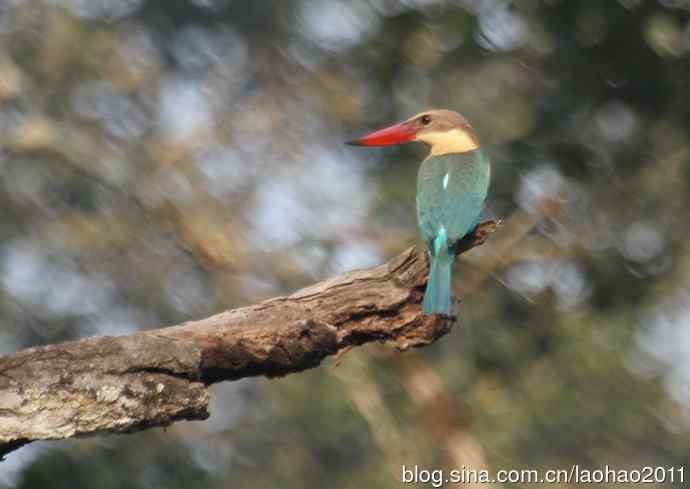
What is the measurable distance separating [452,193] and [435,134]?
907mm

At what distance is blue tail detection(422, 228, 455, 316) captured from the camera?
163 inches

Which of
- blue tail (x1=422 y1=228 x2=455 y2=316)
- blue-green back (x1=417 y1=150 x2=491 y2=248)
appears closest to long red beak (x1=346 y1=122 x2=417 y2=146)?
blue-green back (x1=417 y1=150 x2=491 y2=248)

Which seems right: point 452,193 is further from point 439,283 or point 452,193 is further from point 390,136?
point 439,283

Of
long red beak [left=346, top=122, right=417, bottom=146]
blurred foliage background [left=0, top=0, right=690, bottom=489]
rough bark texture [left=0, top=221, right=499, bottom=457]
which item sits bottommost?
blurred foliage background [left=0, top=0, right=690, bottom=489]

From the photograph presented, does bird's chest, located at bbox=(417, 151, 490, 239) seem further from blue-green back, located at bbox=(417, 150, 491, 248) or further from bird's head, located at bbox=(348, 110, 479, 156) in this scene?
bird's head, located at bbox=(348, 110, 479, 156)

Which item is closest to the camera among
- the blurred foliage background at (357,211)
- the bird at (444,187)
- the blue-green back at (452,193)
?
the bird at (444,187)

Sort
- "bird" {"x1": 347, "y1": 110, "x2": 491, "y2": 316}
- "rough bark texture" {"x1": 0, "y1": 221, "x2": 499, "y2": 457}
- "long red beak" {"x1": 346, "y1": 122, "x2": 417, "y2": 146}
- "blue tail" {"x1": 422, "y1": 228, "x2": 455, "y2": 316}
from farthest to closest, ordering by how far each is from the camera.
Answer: "long red beak" {"x1": 346, "y1": 122, "x2": 417, "y2": 146} → "bird" {"x1": 347, "y1": 110, "x2": 491, "y2": 316} → "blue tail" {"x1": 422, "y1": 228, "x2": 455, "y2": 316} → "rough bark texture" {"x1": 0, "y1": 221, "x2": 499, "y2": 457}

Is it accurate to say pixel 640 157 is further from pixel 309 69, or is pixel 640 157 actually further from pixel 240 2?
pixel 240 2

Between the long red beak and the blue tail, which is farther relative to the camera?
the long red beak

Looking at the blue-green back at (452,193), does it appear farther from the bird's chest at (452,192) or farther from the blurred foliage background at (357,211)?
the blurred foliage background at (357,211)

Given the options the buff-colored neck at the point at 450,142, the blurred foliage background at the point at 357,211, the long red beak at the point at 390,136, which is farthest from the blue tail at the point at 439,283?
the blurred foliage background at the point at 357,211

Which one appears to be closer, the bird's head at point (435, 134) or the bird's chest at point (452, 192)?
the bird's chest at point (452, 192)

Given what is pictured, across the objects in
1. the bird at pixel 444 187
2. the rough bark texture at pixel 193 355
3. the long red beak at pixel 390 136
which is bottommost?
the long red beak at pixel 390 136

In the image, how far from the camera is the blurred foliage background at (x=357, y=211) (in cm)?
854
